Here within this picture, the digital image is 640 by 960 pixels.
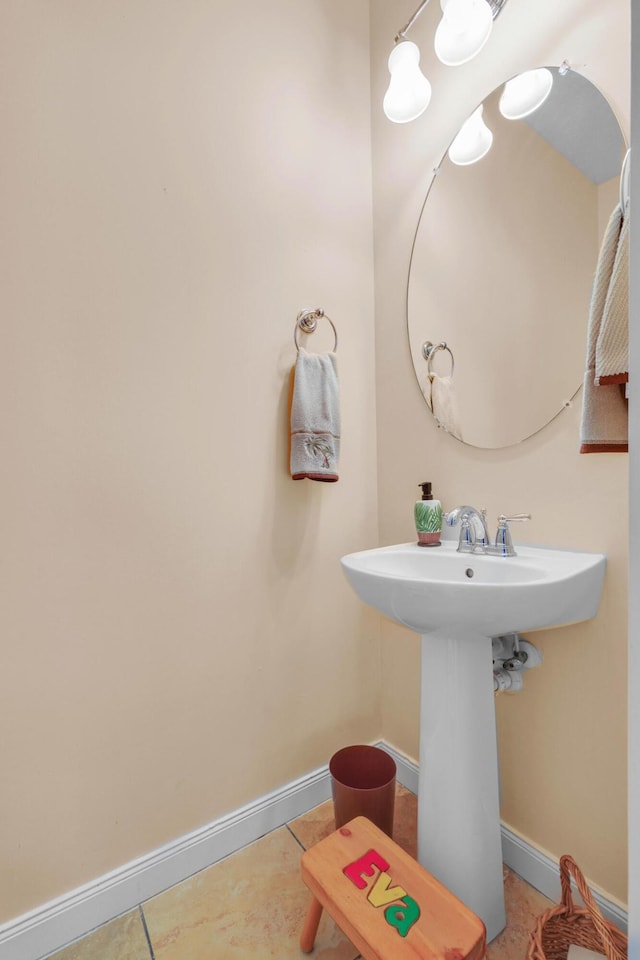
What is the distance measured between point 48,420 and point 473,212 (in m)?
1.18

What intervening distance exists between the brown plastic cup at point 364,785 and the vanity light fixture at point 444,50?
179 cm

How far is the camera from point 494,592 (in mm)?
870

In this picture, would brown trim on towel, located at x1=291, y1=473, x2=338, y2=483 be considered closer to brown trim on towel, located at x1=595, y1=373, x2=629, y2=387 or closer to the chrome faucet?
the chrome faucet

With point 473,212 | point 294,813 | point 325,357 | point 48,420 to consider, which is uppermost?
point 473,212

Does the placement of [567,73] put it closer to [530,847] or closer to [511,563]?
[511,563]

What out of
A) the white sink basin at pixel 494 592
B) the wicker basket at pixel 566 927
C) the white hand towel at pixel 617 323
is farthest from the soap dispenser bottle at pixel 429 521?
the wicker basket at pixel 566 927

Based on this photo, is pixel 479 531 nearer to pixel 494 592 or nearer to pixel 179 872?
pixel 494 592

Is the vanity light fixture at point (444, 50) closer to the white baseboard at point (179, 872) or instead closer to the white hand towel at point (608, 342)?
the white hand towel at point (608, 342)

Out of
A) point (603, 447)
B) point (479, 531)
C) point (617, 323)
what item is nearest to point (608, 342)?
point (617, 323)

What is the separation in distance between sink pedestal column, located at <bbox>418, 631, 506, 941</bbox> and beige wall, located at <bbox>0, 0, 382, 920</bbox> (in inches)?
19.7

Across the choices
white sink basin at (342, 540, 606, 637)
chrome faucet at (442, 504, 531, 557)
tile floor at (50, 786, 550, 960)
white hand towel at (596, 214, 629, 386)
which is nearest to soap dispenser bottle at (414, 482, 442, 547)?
chrome faucet at (442, 504, 531, 557)

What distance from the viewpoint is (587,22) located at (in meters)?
1.03

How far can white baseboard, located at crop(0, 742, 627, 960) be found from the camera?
1.03m

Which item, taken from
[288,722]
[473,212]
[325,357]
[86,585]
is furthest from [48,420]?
[473,212]
